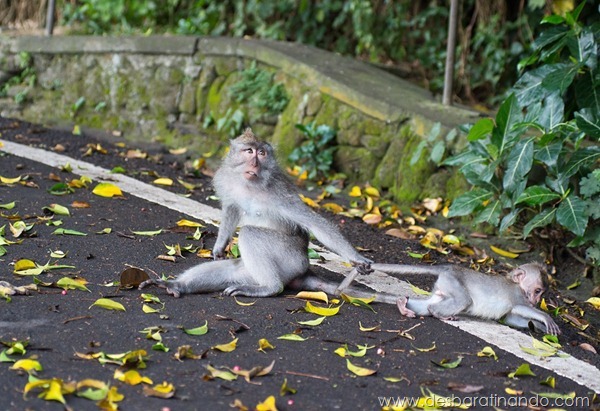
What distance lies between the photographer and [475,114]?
862cm

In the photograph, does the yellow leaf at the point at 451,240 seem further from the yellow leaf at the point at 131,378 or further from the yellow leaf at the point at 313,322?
the yellow leaf at the point at 131,378

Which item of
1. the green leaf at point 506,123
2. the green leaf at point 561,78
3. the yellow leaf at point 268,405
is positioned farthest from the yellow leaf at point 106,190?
the yellow leaf at point 268,405

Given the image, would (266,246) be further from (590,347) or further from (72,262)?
(590,347)

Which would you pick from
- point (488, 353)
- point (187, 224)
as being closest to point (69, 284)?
point (187, 224)

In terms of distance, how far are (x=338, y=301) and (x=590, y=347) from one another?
1.45m

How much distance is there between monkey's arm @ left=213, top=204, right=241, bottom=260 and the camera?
6.07m

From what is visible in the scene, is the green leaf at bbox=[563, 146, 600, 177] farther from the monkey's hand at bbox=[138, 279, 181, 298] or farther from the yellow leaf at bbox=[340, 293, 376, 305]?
the monkey's hand at bbox=[138, 279, 181, 298]

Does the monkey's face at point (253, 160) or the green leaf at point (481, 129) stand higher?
the green leaf at point (481, 129)

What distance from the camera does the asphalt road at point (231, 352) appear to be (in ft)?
13.7

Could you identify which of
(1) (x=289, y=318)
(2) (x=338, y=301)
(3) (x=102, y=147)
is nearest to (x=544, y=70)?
(2) (x=338, y=301)

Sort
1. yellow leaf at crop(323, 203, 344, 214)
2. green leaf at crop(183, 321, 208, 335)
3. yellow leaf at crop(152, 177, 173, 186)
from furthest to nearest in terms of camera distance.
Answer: yellow leaf at crop(152, 177, 173, 186) → yellow leaf at crop(323, 203, 344, 214) → green leaf at crop(183, 321, 208, 335)

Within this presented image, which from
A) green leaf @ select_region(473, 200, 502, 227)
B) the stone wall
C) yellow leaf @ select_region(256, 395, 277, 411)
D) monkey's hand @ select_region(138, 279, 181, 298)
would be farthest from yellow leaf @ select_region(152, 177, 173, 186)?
yellow leaf @ select_region(256, 395, 277, 411)

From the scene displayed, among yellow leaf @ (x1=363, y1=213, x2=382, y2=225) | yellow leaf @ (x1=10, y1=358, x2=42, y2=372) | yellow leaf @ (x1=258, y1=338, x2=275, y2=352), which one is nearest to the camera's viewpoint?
yellow leaf @ (x1=10, y1=358, x2=42, y2=372)

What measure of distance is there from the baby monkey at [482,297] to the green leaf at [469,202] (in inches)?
61.7
